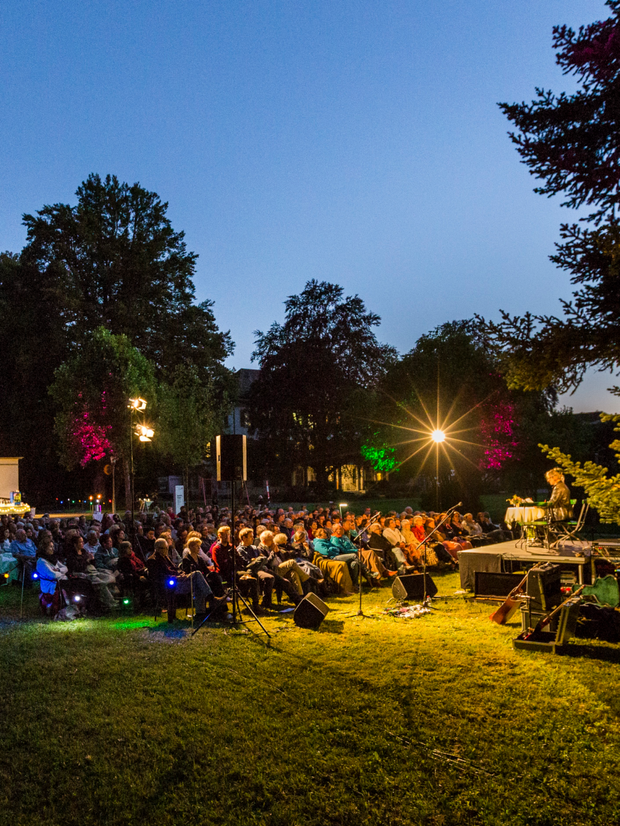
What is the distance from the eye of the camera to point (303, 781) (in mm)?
3883

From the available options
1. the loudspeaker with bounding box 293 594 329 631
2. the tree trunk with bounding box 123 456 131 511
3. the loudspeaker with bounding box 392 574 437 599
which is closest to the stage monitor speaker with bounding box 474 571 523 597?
the loudspeaker with bounding box 392 574 437 599

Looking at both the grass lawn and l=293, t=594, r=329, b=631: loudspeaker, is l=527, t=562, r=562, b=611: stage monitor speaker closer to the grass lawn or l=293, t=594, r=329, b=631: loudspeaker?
the grass lawn

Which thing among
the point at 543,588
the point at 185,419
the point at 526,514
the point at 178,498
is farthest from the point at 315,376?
the point at 543,588

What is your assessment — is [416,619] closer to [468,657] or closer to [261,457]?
[468,657]

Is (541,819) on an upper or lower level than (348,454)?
lower

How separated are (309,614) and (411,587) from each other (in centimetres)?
231

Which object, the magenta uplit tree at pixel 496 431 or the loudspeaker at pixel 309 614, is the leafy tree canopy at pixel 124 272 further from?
the loudspeaker at pixel 309 614

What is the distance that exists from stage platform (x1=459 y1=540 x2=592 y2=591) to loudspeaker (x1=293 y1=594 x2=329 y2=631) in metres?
3.28

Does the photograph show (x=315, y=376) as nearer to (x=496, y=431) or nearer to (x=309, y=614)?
(x=496, y=431)

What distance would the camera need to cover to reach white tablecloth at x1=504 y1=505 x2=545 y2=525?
9.64 m

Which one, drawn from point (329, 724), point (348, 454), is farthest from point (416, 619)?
point (348, 454)

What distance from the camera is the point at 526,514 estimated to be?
984 cm

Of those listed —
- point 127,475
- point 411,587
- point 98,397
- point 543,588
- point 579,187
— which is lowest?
point 411,587

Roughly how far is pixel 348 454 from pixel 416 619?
1020 inches
